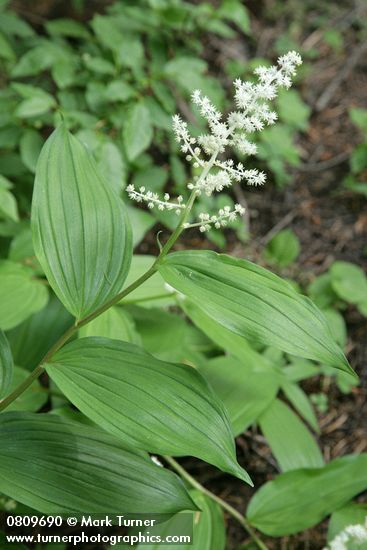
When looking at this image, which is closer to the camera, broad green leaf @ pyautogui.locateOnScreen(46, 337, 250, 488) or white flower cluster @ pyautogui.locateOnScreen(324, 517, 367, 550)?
broad green leaf @ pyautogui.locateOnScreen(46, 337, 250, 488)

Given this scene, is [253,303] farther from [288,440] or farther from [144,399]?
[288,440]

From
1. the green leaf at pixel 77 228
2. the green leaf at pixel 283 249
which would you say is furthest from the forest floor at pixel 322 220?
the green leaf at pixel 77 228

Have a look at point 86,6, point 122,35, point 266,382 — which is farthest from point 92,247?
point 86,6

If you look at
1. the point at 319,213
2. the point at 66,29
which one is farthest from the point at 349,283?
the point at 66,29

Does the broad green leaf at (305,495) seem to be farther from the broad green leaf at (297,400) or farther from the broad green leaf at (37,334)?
the broad green leaf at (37,334)

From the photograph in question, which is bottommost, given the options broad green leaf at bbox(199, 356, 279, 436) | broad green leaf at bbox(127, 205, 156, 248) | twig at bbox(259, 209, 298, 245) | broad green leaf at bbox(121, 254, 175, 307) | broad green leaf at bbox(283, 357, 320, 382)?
broad green leaf at bbox(199, 356, 279, 436)

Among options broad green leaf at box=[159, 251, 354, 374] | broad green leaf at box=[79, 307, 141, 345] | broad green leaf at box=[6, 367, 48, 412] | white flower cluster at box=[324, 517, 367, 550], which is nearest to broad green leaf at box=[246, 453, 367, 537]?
white flower cluster at box=[324, 517, 367, 550]

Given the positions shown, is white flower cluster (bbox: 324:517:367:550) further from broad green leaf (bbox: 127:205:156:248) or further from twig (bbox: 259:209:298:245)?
twig (bbox: 259:209:298:245)
